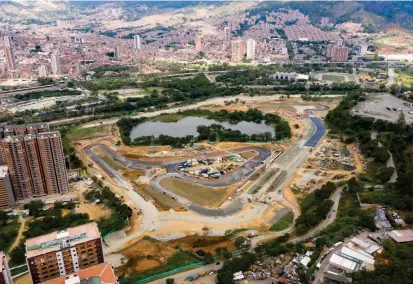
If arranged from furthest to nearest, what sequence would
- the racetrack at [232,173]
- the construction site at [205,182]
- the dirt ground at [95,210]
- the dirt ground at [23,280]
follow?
the racetrack at [232,173], the dirt ground at [95,210], the construction site at [205,182], the dirt ground at [23,280]

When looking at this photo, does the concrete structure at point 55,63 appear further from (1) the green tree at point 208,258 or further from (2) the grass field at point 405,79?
(2) the grass field at point 405,79

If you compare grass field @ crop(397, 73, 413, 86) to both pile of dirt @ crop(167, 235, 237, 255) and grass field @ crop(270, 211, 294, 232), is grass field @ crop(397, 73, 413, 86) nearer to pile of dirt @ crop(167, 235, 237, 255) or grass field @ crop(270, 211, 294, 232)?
grass field @ crop(270, 211, 294, 232)

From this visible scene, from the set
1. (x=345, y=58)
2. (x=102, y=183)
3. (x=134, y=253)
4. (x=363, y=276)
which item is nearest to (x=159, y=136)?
(x=102, y=183)

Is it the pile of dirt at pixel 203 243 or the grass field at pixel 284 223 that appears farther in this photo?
the grass field at pixel 284 223

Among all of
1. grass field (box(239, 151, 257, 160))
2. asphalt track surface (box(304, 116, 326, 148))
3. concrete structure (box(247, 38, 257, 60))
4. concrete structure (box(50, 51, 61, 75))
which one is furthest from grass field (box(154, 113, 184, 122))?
concrete structure (box(247, 38, 257, 60))

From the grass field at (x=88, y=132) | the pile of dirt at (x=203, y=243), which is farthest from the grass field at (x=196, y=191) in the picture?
the grass field at (x=88, y=132)

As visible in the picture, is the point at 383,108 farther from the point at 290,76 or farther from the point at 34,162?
the point at 34,162
